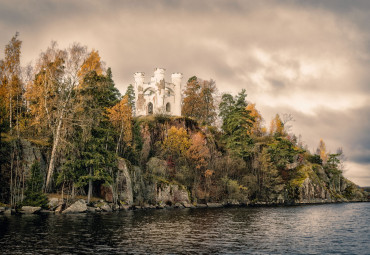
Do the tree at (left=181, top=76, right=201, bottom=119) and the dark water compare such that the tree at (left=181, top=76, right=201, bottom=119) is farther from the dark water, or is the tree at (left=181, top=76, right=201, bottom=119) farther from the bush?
the dark water

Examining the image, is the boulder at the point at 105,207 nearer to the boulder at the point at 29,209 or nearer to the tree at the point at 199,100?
the boulder at the point at 29,209

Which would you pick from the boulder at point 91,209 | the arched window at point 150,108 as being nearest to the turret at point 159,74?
the arched window at point 150,108

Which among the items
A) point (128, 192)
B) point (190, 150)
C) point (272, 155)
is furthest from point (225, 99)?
point (128, 192)

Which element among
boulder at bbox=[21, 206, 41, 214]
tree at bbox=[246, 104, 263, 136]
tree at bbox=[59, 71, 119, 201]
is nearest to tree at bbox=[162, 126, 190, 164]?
tree at bbox=[59, 71, 119, 201]

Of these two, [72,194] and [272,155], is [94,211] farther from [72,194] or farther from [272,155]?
[272,155]

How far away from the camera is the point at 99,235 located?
67.2 ft

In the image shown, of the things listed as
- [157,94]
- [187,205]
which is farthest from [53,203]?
[157,94]

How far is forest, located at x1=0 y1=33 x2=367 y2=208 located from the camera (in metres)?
37.2

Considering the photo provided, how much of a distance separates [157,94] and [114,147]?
2336cm

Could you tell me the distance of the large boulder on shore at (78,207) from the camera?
34.6 metres

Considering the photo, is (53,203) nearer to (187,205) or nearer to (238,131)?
(187,205)

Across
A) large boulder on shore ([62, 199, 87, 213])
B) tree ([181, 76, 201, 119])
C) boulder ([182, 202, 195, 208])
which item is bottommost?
boulder ([182, 202, 195, 208])

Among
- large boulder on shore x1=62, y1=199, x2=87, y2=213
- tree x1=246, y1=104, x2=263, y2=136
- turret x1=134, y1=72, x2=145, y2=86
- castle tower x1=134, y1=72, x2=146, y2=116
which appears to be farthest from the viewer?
tree x1=246, y1=104, x2=263, y2=136

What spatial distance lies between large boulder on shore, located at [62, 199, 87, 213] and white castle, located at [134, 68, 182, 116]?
36.8 m
